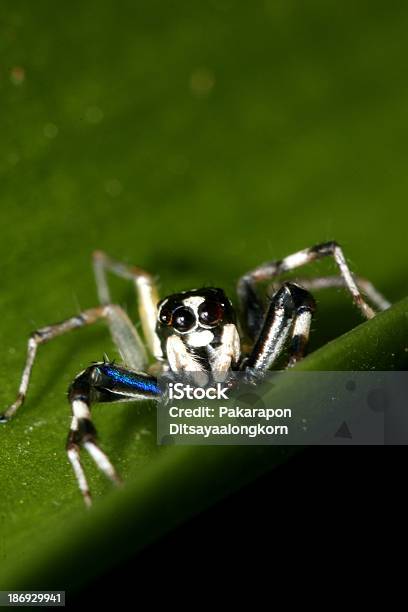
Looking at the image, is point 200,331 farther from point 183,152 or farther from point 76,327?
point 183,152

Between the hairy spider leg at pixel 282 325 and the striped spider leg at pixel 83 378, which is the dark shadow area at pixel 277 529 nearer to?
the striped spider leg at pixel 83 378

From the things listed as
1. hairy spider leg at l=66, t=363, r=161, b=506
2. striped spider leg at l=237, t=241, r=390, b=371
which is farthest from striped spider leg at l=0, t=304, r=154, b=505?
striped spider leg at l=237, t=241, r=390, b=371

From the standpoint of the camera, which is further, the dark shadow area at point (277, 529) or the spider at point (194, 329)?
the spider at point (194, 329)

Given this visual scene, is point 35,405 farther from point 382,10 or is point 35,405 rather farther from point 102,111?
point 382,10

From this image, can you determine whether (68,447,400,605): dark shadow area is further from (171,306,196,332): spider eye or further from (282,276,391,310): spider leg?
(171,306,196,332): spider eye

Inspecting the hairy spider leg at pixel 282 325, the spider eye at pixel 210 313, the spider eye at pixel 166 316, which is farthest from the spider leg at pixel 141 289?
the hairy spider leg at pixel 282 325

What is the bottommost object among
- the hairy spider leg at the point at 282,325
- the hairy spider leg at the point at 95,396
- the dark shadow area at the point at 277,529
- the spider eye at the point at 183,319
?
the dark shadow area at the point at 277,529

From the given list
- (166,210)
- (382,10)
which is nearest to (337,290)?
(166,210)
